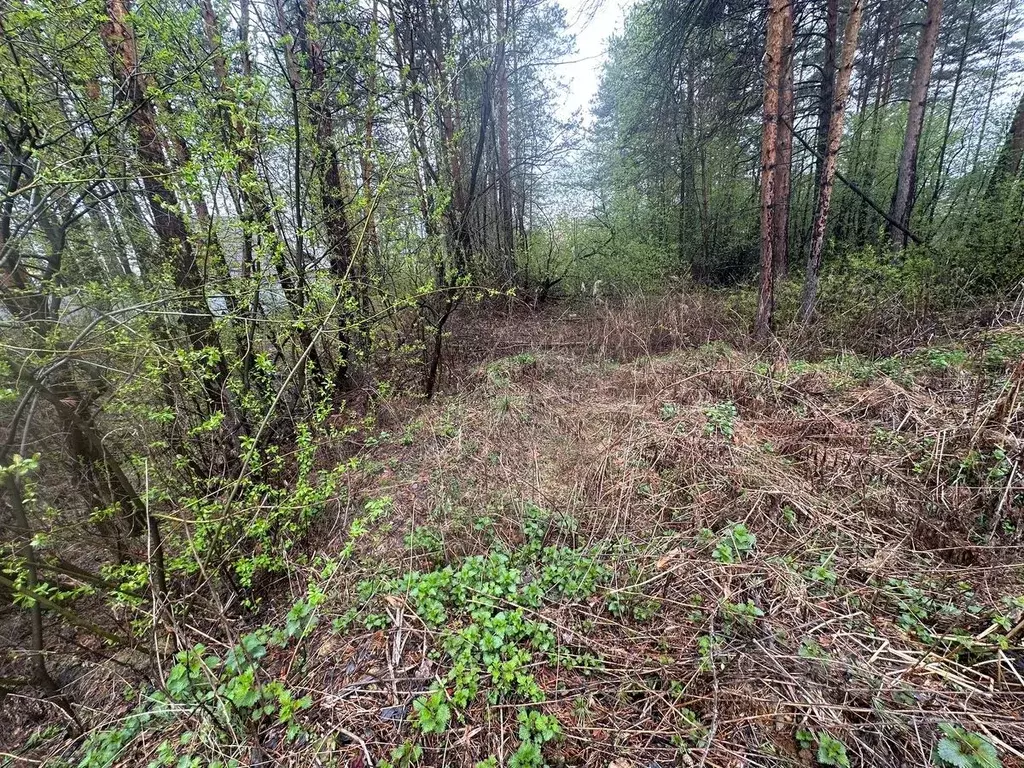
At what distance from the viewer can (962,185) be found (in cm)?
886

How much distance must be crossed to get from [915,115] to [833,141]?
4.32 metres

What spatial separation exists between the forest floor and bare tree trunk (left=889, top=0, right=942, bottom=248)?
202 inches

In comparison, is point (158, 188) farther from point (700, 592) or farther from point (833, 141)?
point (833, 141)

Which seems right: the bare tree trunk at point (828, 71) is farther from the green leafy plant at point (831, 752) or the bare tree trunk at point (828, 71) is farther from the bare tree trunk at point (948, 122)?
the green leafy plant at point (831, 752)

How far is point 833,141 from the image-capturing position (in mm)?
4496

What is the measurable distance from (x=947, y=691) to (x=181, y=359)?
13.1 feet

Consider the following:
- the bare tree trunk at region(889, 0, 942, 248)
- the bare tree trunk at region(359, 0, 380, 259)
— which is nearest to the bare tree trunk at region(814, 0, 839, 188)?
the bare tree trunk at region(889, 0, 942, 248)

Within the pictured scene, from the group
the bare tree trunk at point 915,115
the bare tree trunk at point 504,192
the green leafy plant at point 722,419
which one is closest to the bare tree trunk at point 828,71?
the bare tree trunk at point 915,115

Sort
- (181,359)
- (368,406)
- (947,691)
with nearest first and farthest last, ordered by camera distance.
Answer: (947,691), (181,359), (368,406)

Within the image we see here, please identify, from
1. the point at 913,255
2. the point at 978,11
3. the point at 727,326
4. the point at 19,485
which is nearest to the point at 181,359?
the point at 19,485

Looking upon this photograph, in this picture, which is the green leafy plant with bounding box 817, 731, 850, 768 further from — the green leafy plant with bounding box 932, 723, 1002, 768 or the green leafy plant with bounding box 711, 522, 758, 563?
the green leafy plant with bounding box 711, 522, 758, 563

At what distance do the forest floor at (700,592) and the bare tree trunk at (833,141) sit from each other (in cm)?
184

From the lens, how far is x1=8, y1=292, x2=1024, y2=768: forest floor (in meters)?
1.32

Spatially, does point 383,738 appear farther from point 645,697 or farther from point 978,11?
point 978,11
